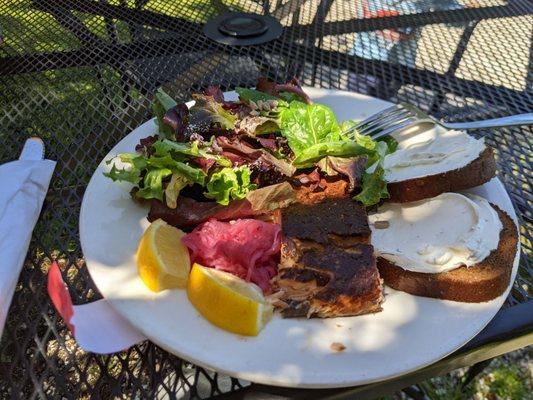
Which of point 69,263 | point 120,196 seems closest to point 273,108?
point 120,196

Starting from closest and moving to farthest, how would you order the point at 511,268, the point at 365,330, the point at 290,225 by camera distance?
1. the point at 365,330
2. the point at 511,268
3. the point at 290,225

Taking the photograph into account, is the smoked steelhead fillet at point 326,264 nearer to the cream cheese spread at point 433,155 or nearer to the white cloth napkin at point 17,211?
the cream cheese spread at point 433,155

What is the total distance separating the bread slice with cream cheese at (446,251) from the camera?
52.4 inches

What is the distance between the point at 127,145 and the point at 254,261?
0.78 m

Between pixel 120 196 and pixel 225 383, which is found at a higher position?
pixel 120 196

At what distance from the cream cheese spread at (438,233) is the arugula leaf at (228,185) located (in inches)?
17.6

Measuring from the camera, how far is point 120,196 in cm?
167

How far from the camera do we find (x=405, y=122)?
195cm

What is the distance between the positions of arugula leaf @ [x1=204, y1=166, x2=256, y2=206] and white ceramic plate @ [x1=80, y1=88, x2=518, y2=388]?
326 millimetres

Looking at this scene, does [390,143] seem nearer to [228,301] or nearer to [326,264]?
[326,264]

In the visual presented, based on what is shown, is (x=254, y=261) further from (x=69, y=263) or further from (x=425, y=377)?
(x=69, y=263)

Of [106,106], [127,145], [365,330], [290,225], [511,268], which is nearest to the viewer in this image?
[365,330]

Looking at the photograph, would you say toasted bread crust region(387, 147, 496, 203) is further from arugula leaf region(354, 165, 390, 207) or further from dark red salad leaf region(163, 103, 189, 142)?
dark red salad leaf region(163, 103, 189, 142)

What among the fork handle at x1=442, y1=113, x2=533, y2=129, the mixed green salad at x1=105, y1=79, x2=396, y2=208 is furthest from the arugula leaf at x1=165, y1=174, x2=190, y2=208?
the fork handle at x1=442, y1=113, x2=533, y2=129
